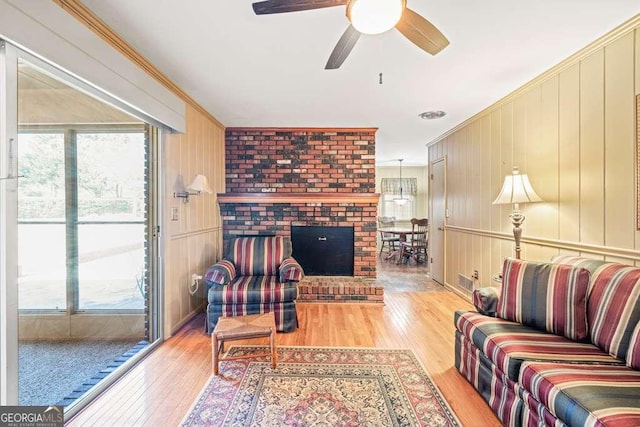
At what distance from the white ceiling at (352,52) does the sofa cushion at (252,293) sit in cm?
188

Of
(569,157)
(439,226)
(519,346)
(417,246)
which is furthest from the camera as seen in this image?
(417,246)

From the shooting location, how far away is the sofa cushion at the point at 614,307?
55.3 inches

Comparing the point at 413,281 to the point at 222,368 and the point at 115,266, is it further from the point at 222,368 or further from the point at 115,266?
the point at 115,266

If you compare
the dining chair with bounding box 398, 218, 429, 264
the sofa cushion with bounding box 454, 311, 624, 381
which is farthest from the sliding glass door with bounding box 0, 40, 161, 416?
the dining chair with bounding box 398, 218, 429, 264

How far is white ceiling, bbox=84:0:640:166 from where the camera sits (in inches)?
65.7

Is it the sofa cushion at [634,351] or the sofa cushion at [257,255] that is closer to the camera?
the sofa cushion at [634,351]

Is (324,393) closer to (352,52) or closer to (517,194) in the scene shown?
(517,194)

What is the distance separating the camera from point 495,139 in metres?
3.12

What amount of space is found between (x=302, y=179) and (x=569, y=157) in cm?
288

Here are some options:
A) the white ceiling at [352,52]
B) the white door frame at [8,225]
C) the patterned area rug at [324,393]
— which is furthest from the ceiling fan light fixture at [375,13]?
the patterned area rug at [324,393]

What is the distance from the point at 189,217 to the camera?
306cm

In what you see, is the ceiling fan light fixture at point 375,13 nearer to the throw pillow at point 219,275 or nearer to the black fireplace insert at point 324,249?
the throw pillow at point 219,275
